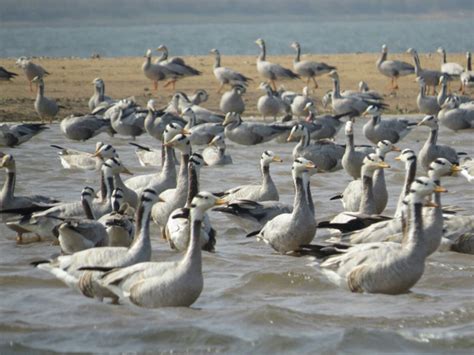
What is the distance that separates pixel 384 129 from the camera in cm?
2011

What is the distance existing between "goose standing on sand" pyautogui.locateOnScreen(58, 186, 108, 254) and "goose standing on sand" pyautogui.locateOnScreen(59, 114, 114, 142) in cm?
1004

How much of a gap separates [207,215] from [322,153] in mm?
5585

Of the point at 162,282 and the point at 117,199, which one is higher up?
the point at 162,282

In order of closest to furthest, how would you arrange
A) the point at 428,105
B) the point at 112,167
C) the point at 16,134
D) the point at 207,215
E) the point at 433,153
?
the point at 207,215 → the point at 112,167 → the point at 433,153 → the point at 16,134 → the point at 428,105

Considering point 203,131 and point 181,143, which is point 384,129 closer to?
point 203,131

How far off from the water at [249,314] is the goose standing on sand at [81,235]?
354mm

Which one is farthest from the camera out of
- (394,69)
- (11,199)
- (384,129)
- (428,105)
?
(394,69)

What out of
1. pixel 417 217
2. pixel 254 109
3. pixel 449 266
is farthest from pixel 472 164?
pixel 254 109

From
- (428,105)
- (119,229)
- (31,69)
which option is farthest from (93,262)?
(31,69)

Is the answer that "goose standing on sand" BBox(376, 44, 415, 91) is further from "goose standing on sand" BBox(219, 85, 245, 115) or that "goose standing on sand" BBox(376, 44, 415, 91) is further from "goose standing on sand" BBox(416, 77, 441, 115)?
"goose standing on sand" BBox(219, 85, 245, 115)

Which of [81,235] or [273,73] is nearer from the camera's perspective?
[81,235]

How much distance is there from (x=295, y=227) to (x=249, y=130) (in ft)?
30.4

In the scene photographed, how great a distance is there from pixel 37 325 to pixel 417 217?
322 centimetres

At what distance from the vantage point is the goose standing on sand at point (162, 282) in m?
9.07
